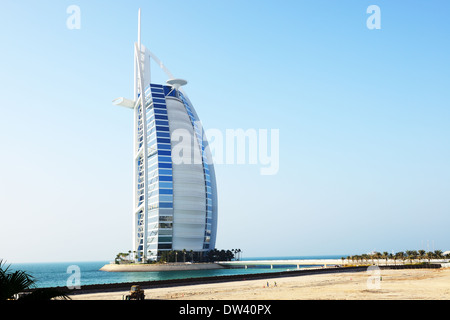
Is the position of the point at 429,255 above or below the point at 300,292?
below

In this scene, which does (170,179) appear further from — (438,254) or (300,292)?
(300,292)

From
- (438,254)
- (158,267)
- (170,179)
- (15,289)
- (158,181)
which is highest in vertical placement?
(170,179)

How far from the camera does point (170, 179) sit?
174 m

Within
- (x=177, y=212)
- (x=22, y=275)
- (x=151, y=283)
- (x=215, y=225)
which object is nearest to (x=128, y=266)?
(x=177, y=212)

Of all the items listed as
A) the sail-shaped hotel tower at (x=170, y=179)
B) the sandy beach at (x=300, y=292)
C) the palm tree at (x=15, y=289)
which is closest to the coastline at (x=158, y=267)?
the sail-shaped hotel tower at (x=170, y=179)

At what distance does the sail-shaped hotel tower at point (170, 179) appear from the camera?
568 feet

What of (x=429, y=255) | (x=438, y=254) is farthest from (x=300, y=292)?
(x=438, y=254)

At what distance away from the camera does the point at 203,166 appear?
611 ft

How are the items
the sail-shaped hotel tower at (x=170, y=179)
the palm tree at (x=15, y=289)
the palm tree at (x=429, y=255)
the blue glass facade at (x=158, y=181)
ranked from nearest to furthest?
the palm tree at (x=15, y=289) < the blue glass facade at (x=158, y=181) < the sail-shaped hotel tower at (x=170, y=179) < the palm tree at (x=429, y=255)

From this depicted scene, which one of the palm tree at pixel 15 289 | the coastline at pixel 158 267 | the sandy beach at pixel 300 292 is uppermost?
the palm tree at pixel 15 289

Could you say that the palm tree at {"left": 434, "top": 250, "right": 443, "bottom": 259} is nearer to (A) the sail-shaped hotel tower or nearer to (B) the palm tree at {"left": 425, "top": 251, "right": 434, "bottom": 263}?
(B) the palm tree at {"left": 425, "top": 251, "right": 434, "bottom": 263}

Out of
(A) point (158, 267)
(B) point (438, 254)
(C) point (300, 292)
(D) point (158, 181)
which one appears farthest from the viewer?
(B) point (438, 254)

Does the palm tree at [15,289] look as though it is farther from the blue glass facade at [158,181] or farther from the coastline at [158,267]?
the blue glass facade at [158,181]
